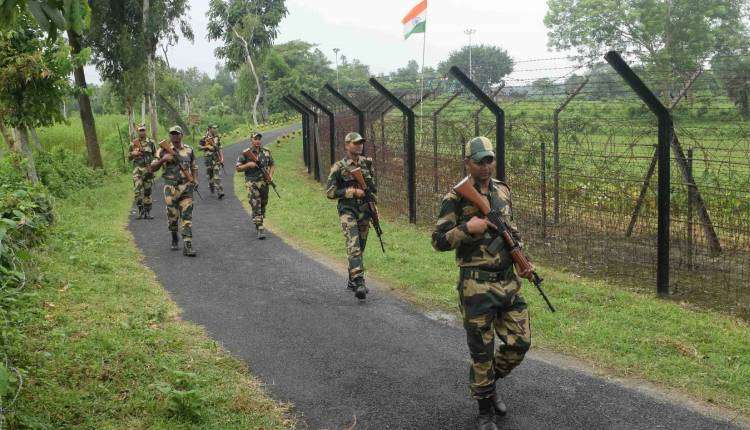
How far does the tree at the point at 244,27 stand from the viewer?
154 ft

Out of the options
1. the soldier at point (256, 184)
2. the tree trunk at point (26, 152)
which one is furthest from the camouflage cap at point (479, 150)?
the tree trunk at point (26, 152)

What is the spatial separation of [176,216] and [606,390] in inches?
293

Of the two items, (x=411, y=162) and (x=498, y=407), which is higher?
(x=411, y=162)

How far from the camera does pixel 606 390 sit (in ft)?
16.4

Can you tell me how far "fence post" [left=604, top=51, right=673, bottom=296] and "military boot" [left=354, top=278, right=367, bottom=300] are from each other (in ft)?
10.4

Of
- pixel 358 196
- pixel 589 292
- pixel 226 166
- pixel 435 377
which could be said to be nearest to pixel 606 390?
pixel 435 377

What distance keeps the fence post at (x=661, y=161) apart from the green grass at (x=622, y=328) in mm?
315

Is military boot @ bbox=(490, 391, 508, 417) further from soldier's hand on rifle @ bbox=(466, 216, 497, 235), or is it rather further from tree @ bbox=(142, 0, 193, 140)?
tree @ bbox=(142, 0, 193, 140)

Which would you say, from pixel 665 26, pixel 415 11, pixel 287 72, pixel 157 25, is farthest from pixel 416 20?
pixel 287 72

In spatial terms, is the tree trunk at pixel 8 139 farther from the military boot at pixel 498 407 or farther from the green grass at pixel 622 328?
the military boot at pixel 498 407

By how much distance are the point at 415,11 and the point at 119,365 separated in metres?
12.1

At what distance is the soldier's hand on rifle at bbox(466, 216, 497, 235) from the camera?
4.28m

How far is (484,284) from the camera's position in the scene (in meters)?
4.38

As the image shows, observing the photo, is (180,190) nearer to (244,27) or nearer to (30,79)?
(30,79)
